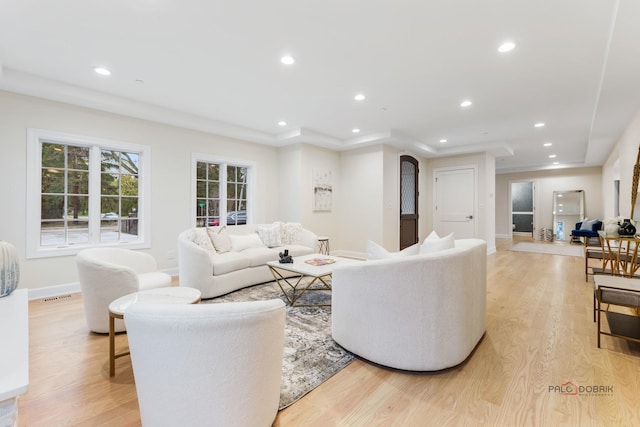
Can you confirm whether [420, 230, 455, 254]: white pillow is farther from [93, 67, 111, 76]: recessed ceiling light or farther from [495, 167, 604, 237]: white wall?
[495, 167, 604, 237]: white wall

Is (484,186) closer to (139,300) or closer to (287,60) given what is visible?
(287,60)

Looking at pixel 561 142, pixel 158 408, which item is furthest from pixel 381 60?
pixel 561 142

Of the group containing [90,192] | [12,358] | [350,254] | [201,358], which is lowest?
[350,254]

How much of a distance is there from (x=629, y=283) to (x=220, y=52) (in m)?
4.12

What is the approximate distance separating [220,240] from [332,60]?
2723 mm

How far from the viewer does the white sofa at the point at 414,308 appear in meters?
1.85

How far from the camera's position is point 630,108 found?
3811 mm

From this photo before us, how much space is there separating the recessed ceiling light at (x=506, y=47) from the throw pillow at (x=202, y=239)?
12.8ft

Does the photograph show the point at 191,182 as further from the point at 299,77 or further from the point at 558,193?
the point at 558,193

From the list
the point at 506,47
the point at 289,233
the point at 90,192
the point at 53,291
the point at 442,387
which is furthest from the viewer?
the point at 289,233

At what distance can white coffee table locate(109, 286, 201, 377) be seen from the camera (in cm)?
194

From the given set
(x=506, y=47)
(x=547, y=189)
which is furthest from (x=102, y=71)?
(x=547, y=189)

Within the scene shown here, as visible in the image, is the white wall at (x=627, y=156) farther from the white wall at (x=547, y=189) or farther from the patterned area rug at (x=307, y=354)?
the patterned area rug at (x=307, y=354)

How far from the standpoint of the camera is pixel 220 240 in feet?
13.4
